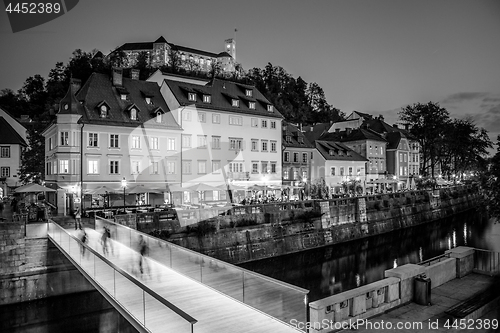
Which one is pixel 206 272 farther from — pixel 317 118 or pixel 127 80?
pixel 317 118

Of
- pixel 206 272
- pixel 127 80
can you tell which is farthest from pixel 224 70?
pixel 206 272

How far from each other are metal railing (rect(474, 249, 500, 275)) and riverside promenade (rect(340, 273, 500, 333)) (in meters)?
1.66

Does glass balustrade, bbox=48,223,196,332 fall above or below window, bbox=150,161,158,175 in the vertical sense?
below

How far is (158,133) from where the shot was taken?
3816cm

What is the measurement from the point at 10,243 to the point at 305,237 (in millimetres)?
22018

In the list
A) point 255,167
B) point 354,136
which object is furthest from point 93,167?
point 354,136

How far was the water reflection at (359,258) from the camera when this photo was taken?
25.9m

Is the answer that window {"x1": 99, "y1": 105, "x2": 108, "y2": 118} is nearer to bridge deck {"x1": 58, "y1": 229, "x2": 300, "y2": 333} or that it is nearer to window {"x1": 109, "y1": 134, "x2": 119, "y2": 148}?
window {"x1": 109, "y1": 134, "x2": 119, "y2": 148}

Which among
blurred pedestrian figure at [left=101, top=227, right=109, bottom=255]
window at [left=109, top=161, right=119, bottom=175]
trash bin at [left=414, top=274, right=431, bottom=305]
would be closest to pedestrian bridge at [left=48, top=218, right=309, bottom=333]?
Answer: blurred pedestrian figure at [left=101, top=227, right=109, bottom=255]

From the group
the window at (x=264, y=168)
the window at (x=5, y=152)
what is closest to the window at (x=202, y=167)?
the window at (x=264, y=168)

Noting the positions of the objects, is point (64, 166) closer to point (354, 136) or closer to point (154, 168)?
point (154, 168)

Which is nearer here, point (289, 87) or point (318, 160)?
point (318, 160)

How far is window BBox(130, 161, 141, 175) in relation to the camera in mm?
36406

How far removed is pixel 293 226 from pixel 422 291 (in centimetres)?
2104
